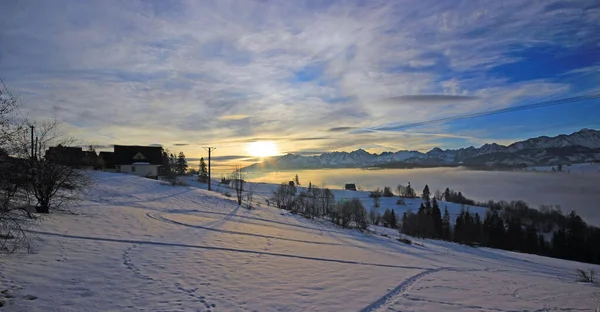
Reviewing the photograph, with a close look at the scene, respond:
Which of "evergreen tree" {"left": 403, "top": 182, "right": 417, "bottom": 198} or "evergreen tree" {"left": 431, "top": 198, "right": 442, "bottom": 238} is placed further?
"evergreen tree" {"left": 403, "top": 182, "right": 417, "bottom": 198}

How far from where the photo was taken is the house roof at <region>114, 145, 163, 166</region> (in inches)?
2347

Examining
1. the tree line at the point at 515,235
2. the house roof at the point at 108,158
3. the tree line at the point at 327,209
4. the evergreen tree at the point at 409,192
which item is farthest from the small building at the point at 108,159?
the evergreen tree at the point at 409,192

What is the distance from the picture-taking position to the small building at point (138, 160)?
59344 mm

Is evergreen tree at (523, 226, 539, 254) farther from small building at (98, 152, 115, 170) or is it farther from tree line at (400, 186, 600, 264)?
small building at (98, 152, 115, 170)

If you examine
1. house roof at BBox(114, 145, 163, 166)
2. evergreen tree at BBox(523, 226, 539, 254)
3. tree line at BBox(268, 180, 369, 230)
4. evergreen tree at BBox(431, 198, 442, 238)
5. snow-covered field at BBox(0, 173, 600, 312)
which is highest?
house roof at BBox(114, 145, 163, 166)

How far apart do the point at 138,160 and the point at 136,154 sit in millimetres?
1225

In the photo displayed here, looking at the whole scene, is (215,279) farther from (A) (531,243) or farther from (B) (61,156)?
(A) (531,243)

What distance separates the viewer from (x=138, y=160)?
60406 millimetres

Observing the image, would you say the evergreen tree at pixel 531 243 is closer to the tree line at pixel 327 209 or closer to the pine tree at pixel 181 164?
the tree line at pixel 327 209

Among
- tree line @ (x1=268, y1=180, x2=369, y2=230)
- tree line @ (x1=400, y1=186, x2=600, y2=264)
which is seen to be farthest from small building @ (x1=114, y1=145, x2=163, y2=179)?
tree line @ (x1=400, y1=186, x2=600, y2=264)

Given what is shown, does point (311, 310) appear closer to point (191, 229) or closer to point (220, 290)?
point (220, 290)

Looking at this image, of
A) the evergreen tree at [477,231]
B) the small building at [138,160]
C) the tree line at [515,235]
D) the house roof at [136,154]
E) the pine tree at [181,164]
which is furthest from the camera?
the pine tree at [181,164]

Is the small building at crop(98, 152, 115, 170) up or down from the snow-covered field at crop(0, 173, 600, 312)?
up

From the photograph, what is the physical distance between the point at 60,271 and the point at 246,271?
18.7 feet
